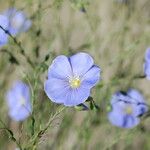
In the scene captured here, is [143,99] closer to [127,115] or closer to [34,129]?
[127,115]

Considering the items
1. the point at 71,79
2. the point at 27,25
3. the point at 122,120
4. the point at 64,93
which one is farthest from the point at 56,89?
the point at 122,120

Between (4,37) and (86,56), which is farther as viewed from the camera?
(4,37)

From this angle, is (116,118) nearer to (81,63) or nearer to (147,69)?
(147,69)

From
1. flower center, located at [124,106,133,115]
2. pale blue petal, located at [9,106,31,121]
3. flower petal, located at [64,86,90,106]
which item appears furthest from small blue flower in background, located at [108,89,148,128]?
flower petal, located at [64,86,90,106]

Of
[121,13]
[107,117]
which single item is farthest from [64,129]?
[121,13]

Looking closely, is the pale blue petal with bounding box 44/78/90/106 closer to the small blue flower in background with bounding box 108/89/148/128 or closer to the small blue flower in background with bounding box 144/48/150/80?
the small blue flower in background with bounding box 144/48/150/80

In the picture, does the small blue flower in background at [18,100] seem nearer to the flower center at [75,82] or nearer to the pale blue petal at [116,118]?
the pale blue petal at [116,118]
